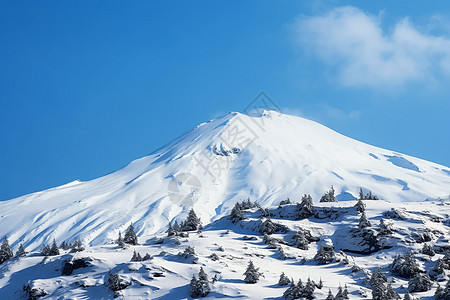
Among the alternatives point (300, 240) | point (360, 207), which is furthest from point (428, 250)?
point (360, 207)

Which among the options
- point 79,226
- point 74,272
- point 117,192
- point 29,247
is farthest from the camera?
point 117,192

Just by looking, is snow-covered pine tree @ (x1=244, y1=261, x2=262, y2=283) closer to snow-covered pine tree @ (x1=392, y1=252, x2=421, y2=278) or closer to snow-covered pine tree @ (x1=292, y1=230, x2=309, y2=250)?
snow-covered pine tree @ (x1=392, y1=252, x2=421, y2=278)

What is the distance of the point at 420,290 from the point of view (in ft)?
135

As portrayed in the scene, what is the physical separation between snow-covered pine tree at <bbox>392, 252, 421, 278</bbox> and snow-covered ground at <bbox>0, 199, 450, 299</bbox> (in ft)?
2.55

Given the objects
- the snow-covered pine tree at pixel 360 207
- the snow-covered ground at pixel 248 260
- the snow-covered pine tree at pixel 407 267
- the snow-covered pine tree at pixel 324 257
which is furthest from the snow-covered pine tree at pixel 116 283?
the snow-covered pine tree at pixel 360 207

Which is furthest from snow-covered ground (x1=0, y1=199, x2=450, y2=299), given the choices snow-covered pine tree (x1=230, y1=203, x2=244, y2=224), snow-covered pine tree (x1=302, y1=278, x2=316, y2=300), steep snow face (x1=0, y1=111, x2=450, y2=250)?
steep snow face (x1=0, y1=111, x2=450, y2=250)

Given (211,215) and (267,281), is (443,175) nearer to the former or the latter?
(211,215)

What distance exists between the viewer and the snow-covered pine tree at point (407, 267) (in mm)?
47062

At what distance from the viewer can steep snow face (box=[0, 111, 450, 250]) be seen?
142m

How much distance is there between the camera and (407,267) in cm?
4728

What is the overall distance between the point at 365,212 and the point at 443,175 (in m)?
144

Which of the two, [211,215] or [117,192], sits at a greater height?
[117,192]

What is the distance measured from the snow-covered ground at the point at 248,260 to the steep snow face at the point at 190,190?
2770 inches

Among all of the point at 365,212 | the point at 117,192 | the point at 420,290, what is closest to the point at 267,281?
the point at 420,290
